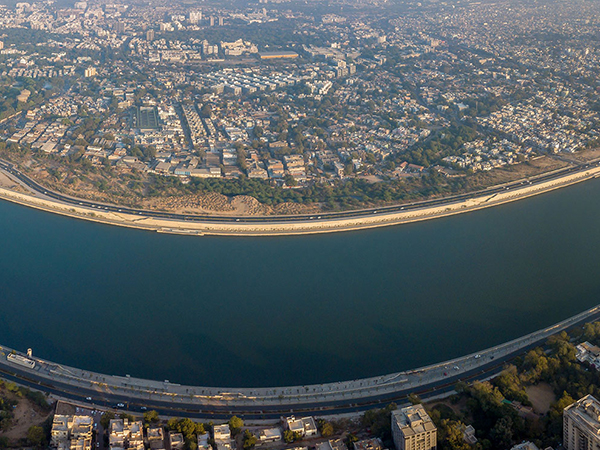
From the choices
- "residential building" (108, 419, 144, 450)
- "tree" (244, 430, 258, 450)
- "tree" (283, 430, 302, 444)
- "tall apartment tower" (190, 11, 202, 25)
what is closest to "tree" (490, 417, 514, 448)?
"tree" (283, 430, 302, 444)

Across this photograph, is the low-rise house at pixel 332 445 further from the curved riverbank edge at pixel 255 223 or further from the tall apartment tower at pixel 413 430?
the curved riverbank edge at pixel 255 223

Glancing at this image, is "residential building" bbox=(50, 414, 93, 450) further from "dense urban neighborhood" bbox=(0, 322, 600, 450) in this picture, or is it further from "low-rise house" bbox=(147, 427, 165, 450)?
"low-rise house" bbox=(147, 427, 165, 450)

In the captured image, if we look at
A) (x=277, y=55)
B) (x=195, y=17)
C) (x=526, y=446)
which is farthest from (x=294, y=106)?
(x=195, y=17)

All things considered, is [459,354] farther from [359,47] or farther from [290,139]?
[359,47]

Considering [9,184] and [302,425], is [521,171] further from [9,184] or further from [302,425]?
[9,184]

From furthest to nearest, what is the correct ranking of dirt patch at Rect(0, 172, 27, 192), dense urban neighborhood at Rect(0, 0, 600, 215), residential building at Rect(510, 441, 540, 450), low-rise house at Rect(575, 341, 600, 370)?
dense urban neighborhood at Rect(0, 0, 600, 215)
dirt patch at Rect(0, 172, 27, 192)
low-rise house at Rect(575, 341, 600, 370)
residential building at Rect(510, 441, 540, 450)

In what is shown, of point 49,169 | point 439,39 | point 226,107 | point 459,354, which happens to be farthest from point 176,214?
point 439,39
